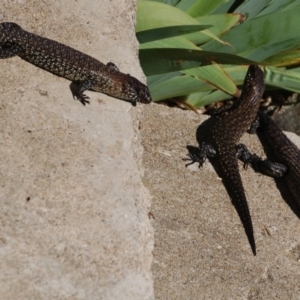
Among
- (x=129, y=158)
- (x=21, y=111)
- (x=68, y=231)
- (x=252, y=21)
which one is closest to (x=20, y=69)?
(x=21, y=111)

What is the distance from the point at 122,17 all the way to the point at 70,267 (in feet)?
10.1

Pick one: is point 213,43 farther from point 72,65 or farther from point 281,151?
point 72,65

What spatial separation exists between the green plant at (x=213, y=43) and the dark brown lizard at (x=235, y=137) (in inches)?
10.4

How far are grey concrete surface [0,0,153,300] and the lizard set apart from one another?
4.99 feet

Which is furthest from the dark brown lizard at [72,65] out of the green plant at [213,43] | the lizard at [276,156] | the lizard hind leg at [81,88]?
the lizard at [276,156]

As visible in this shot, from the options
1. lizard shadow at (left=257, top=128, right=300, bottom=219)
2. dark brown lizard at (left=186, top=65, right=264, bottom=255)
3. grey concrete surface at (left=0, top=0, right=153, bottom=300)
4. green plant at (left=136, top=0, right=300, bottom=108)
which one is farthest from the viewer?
lizard shadow at (left=257, top=128, right=300, bottom=219)

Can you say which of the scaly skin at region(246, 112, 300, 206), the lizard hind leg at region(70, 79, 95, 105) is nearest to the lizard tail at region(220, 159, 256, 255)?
the scaly skin at region(246, 112, 300, 206)

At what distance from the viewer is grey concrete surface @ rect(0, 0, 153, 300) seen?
4781mm

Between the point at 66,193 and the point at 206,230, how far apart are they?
1604mm

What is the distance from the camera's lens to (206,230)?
6.42 metres

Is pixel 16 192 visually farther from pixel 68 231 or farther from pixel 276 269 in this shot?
pixel 276 269

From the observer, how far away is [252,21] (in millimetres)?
7355

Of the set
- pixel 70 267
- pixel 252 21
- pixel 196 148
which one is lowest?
pixel 196 148

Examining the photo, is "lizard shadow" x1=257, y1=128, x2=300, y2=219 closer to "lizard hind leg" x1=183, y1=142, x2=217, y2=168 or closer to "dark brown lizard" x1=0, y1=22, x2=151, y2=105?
"lizard hind leg" x1=183, y1=142, x2=217, y2=168
